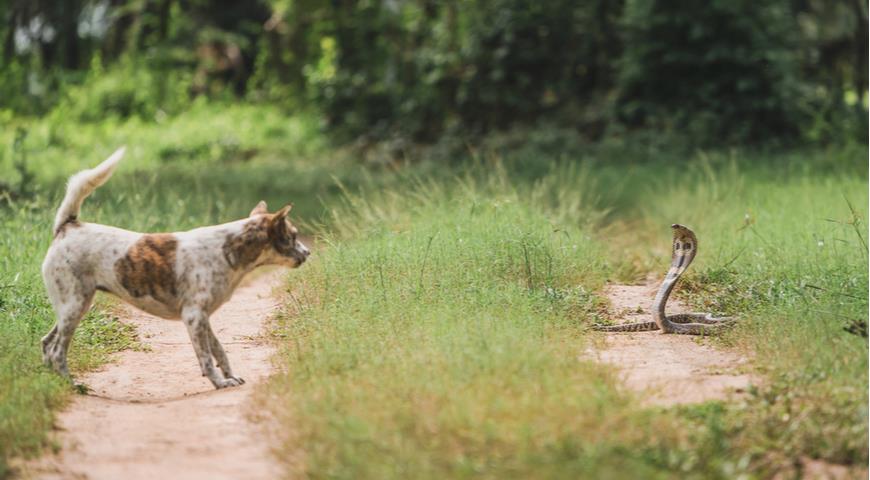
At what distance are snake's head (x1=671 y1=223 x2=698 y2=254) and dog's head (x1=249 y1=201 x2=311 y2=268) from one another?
2536 mm

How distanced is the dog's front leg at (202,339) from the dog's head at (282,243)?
533mm

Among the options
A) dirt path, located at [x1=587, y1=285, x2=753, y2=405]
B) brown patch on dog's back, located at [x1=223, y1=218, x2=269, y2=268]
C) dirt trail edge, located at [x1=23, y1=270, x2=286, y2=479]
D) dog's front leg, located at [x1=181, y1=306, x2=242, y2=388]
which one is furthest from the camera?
brown patch on dog's back, located at [x1=223, y1=218, x2=269, y2=268]

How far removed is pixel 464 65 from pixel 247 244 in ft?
52.3

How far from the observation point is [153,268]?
670cm

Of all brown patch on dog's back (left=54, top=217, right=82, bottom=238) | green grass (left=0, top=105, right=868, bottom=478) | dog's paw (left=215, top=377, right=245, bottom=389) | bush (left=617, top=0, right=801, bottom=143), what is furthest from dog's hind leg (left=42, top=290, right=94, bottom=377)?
bush (left=617, top=0, right=801, bottom=143)

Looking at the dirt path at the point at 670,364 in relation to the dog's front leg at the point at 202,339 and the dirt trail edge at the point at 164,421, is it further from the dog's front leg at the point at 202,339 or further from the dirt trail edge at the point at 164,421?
the dog's front leg at the point at 202,339

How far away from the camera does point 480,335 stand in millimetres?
6352

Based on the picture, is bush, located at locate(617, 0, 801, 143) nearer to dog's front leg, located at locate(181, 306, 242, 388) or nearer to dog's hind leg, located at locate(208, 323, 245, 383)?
dog's hind leg, located at locate(208, 323, 245, 383)

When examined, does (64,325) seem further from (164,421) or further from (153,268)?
(164,421)

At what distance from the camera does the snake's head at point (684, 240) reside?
7944 millimetres

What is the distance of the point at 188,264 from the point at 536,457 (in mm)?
2791

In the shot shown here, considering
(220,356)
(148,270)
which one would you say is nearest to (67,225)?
(148,270)

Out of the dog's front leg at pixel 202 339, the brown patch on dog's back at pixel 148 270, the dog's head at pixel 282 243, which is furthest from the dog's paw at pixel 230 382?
the dog's head at pixel 282 243

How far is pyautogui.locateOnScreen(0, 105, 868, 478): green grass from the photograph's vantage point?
499 cm
